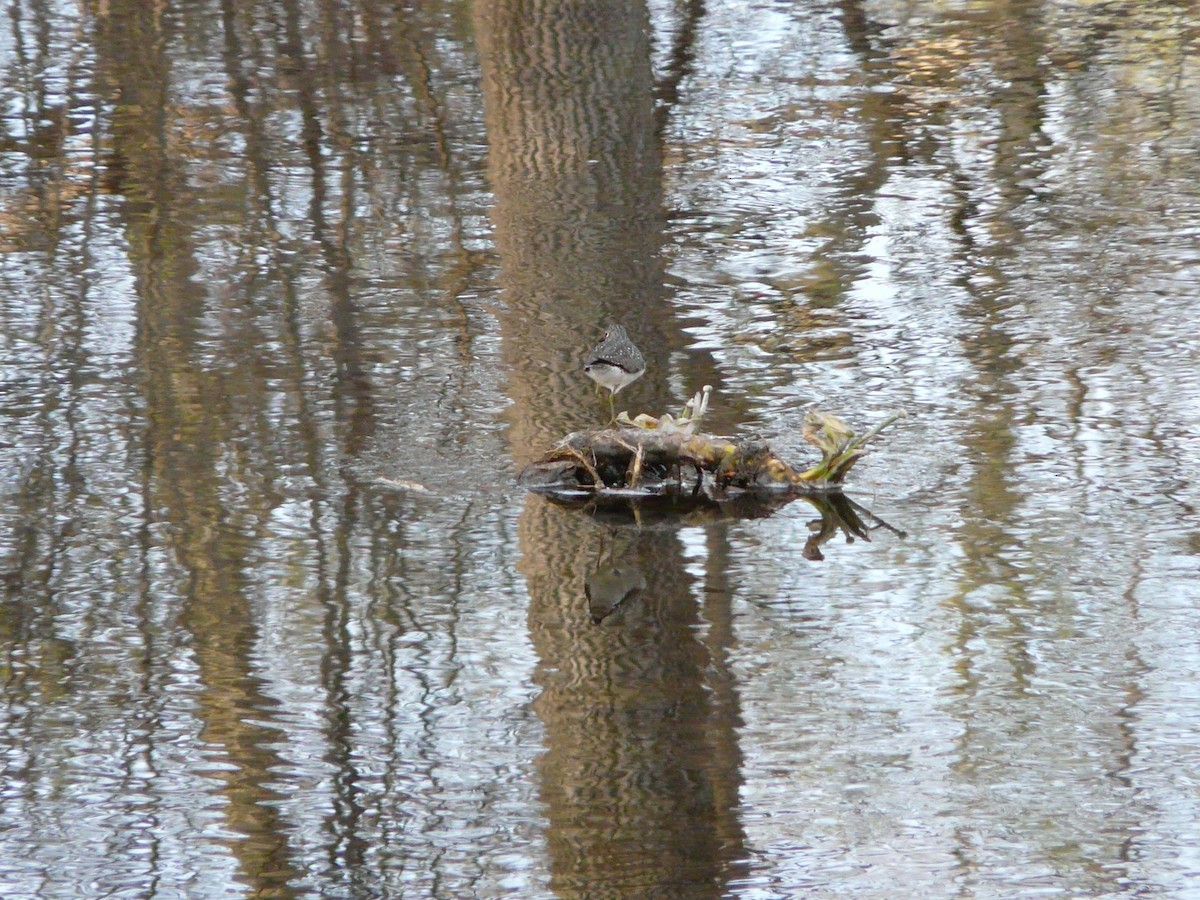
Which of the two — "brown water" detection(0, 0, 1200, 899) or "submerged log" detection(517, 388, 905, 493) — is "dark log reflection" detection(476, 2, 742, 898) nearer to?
"brown water" detection(0, 0, 1200, 899)

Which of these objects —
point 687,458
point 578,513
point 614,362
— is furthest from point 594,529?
point 614,362

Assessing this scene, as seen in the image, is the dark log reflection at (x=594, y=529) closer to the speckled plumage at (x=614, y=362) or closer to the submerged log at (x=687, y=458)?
the submerged log at (x=687, y=458)

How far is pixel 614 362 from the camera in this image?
6301mm

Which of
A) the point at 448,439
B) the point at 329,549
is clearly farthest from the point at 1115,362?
the point at 329,549

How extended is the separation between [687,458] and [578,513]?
1.40ft

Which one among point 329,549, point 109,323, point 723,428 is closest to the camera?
point 329,549

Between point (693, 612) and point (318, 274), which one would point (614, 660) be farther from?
point (318, 274)

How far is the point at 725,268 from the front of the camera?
27.5ft

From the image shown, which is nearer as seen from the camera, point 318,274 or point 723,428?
point 723,428

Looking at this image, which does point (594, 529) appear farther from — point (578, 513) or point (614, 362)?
point (614, 362)

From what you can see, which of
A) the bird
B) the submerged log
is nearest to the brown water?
the submerged log

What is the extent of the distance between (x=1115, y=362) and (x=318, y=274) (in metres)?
3.80

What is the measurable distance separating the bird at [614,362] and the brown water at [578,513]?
0.37 metres

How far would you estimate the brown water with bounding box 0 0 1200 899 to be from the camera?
4082 millimetres
